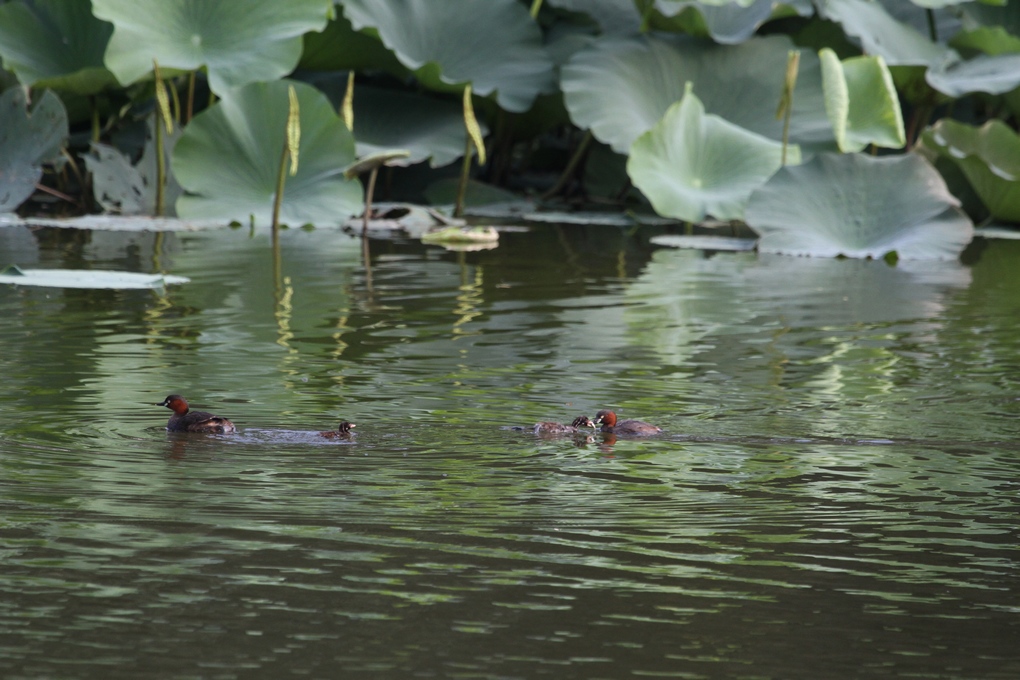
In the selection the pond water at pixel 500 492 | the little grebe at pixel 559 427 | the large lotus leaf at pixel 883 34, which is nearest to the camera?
the pond water at pixel 500 492

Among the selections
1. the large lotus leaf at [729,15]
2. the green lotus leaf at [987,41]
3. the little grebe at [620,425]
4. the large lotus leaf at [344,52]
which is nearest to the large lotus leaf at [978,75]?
the green lotus leaf at [987,41]

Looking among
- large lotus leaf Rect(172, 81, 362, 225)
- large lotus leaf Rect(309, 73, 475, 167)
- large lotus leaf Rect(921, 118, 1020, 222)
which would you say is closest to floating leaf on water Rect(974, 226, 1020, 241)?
large lotus leaf Rect(921, 118, 1020, 222)

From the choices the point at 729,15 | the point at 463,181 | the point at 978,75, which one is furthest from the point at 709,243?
the point at 978,75

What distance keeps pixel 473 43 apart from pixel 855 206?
4491mm

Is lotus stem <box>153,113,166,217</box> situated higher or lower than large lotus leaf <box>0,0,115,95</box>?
lower

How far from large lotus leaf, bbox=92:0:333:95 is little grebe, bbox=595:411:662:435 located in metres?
7.96

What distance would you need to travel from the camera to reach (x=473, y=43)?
1444 centimetres

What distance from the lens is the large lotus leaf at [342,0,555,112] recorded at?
1387cm

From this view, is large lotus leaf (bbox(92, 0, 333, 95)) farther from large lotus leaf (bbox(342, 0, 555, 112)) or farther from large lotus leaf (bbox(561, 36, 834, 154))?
large lotus leaf (bbox(561, 36, 834, 154))

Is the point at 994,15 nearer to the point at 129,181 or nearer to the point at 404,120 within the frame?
the point at 404,120

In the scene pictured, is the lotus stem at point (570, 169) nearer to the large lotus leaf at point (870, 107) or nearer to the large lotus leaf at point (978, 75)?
the large lotus leaf at point (870, 107)

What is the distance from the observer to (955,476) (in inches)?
191

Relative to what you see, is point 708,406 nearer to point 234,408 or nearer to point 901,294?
point 234,408

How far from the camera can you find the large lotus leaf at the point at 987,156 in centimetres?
1309
